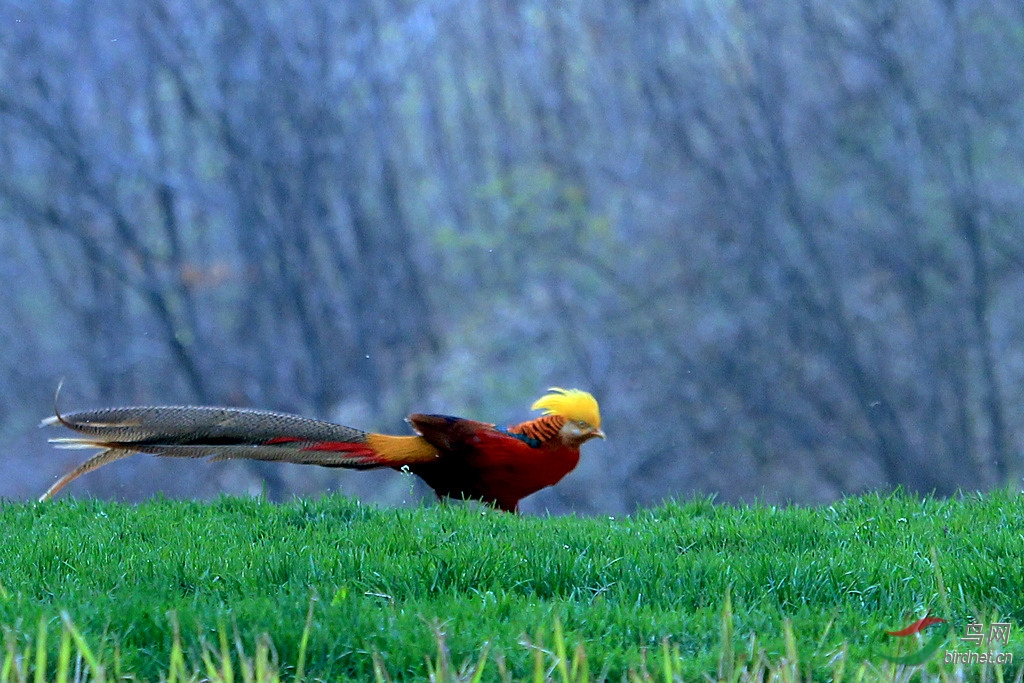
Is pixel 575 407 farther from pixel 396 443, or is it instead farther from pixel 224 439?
pixel 224 439

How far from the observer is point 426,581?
3410 millimetres

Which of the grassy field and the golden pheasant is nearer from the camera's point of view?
the grassy field

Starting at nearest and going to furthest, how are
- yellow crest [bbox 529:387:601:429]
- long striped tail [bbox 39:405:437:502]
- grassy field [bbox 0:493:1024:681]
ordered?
grassy field [bbox 0:493:1024:681] → long striped tail [bbox 39:405:437:502] → yellow crest [bbox 529:387:601:429]

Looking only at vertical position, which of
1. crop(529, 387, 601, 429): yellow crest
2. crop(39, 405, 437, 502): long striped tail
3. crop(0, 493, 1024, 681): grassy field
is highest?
crop(529, 387, 601, 429): yellow crest

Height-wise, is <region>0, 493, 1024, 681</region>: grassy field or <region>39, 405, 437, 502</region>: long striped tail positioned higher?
<region>39, 405, 437, 502</region>: long striped tail

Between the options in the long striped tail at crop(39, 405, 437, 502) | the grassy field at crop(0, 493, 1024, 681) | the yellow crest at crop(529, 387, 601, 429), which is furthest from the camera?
the yellow crest at crop(529, 387, 601, 429)

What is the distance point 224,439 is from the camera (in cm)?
508

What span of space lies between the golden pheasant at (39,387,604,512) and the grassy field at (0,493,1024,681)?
1.09 ft

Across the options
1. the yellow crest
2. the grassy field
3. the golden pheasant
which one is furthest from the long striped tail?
the yellow crest

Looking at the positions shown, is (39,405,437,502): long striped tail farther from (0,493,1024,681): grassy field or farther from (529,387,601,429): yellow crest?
(529,387,601,429): yellow crest

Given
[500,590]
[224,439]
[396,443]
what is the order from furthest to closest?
[396,443] < [224,439] < [500,590]

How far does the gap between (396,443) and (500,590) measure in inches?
87.7

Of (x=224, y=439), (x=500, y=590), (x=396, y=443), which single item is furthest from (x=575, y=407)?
(x=500, y=590)

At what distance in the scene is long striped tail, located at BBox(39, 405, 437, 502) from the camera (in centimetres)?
489
